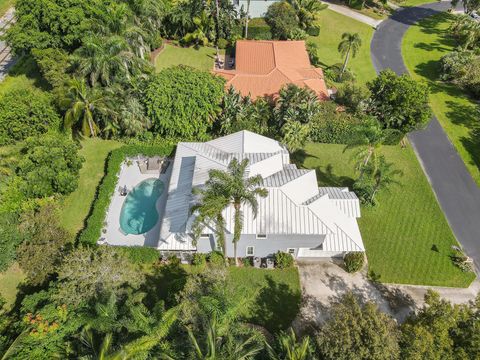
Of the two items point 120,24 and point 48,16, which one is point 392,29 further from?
point 48,16

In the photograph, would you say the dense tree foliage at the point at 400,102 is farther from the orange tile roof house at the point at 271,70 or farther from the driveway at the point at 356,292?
the driveway at the point at 356,292

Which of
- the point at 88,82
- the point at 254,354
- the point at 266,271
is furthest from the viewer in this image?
the point at 88,82

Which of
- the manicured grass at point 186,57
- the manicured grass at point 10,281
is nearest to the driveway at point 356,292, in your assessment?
the manicured grass at point 10,281

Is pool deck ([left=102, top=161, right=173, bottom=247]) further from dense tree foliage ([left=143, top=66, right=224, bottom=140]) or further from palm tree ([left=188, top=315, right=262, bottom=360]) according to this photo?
palm tree ([left=188, top=315, right=262, bottom=360])

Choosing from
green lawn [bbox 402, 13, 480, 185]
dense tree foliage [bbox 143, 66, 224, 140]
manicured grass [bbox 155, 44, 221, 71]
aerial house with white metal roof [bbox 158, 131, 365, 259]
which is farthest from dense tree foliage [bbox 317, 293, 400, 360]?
manicured grass [bbox 155, 44, 221, 71]

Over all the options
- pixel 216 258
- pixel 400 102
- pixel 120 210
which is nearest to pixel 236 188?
pixel 216 258

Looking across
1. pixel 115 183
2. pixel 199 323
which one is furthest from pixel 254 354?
pixel 115 183
